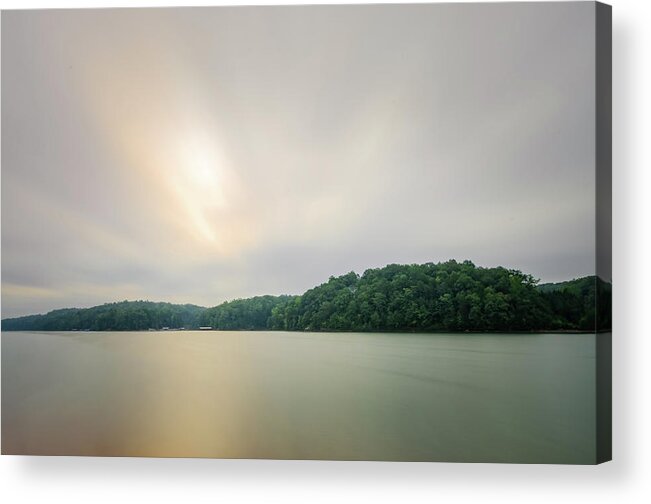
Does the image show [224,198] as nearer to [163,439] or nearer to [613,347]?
[163,439]

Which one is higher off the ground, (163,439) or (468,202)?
(468,202)

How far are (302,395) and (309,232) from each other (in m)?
0.85

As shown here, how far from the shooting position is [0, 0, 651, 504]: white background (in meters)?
2.74

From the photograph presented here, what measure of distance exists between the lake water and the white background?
14 centimetres

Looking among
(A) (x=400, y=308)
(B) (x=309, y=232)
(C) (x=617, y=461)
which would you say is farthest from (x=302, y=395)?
(C) (x=617, y=461)

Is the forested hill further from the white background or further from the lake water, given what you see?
the white background

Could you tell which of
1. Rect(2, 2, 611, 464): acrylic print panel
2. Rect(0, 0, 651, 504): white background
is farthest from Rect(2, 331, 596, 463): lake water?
Rect(0, 0, 651, 504): white background

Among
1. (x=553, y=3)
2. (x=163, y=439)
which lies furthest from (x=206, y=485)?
(x=553, y=3)

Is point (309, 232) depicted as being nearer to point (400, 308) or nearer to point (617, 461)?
point (400, 308)

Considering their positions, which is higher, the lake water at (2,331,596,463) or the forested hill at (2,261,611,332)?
the forested hill at (2,261,611,332)

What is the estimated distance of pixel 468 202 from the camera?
2.78 m

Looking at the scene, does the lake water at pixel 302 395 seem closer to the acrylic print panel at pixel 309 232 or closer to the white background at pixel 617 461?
the acrylic print panel at pixel 309 232

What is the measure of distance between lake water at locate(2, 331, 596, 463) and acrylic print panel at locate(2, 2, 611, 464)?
11 millimetres

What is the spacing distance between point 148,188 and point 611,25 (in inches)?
99.0
